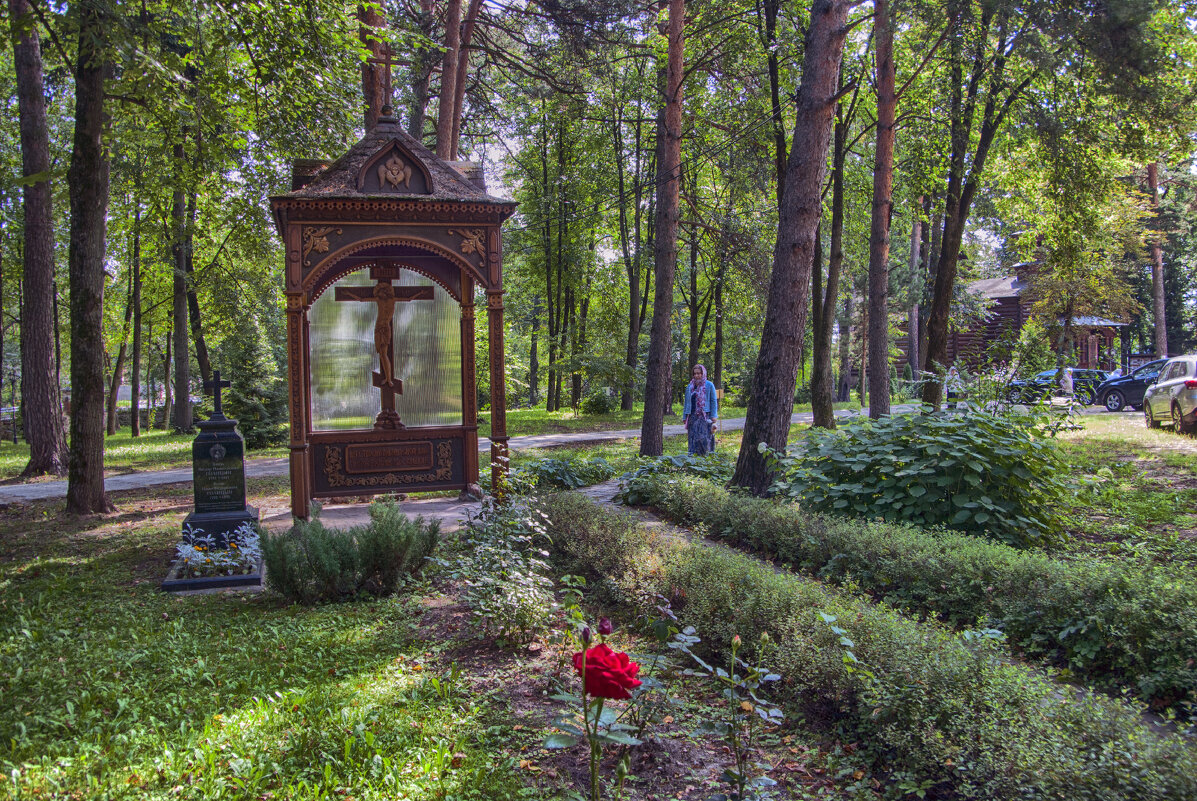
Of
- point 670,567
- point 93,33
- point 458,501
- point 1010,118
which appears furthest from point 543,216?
point 670,567

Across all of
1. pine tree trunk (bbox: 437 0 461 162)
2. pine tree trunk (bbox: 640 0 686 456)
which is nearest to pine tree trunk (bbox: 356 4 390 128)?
pine tree trunk (bbox: 437 0 461 162)

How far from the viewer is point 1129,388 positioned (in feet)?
79.9

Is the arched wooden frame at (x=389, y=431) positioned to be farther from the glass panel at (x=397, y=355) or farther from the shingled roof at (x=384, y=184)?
the shingled roof at (x=384, y=184)

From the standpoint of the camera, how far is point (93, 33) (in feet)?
23.0

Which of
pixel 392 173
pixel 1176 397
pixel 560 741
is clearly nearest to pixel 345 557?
pixel 560 741

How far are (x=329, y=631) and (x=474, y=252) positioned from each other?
526 cm

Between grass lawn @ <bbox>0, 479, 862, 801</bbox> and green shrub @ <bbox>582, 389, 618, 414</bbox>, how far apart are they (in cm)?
2023

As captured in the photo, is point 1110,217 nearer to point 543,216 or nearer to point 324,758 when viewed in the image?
point 543,216

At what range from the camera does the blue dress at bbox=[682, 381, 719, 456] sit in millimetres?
12344

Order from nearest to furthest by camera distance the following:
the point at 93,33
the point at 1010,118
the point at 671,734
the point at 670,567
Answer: the point at 671,734
the point at 670,567
the point at 93,33
the point at 1010,118

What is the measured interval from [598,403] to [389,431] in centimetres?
1643

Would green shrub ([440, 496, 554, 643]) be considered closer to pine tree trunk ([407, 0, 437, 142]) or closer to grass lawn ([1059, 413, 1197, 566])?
grass lawn ([1059, 413, 1197, 566])

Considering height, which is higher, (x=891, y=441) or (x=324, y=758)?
(x=891, y=441)

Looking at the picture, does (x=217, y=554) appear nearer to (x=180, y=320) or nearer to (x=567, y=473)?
(x=567, y=473)
